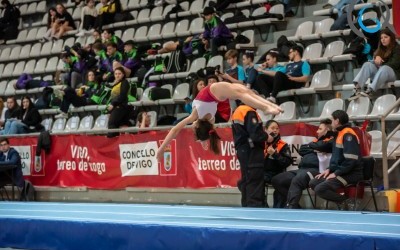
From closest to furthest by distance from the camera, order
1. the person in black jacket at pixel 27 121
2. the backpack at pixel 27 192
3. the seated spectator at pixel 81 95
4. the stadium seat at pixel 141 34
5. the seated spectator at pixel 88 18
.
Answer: the backpack at pixel 27 192
the person in black jacket at pixel 27 121
the seated spectator at pixel 81 95
the stadium seat at pixel 141 34
the seated spectator at pixel 88 18

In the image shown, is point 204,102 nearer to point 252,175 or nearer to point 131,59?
point 252,175

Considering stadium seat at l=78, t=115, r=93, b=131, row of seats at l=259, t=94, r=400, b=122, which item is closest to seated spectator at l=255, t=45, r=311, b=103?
row of seats at l=259, t=94, r=400, b=122

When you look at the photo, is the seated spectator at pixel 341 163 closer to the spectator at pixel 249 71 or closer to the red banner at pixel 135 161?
the red banner at pixel 135 161

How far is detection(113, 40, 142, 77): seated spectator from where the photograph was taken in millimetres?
14883

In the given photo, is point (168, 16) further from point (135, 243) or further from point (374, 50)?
point (135, 243)

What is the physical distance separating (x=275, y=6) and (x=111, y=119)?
13.6 feet

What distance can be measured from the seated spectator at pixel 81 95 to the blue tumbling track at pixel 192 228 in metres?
6.44

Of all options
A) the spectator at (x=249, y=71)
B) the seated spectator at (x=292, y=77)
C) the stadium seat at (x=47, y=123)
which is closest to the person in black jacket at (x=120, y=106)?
the spectator at (x=249, y=71)

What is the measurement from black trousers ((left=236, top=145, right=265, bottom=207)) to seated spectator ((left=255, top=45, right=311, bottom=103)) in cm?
210

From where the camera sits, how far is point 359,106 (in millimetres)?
10617

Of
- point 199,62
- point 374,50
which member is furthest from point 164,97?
point 374,50

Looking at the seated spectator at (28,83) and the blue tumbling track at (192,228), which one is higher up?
the seated spectator at (28,83)

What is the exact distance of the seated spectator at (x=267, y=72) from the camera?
11.8 meters

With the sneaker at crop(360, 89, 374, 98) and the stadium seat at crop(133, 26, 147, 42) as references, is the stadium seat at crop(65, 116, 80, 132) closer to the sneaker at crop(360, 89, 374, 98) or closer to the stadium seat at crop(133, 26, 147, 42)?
the stadium seat at crop(133, 26, 147, 42)
